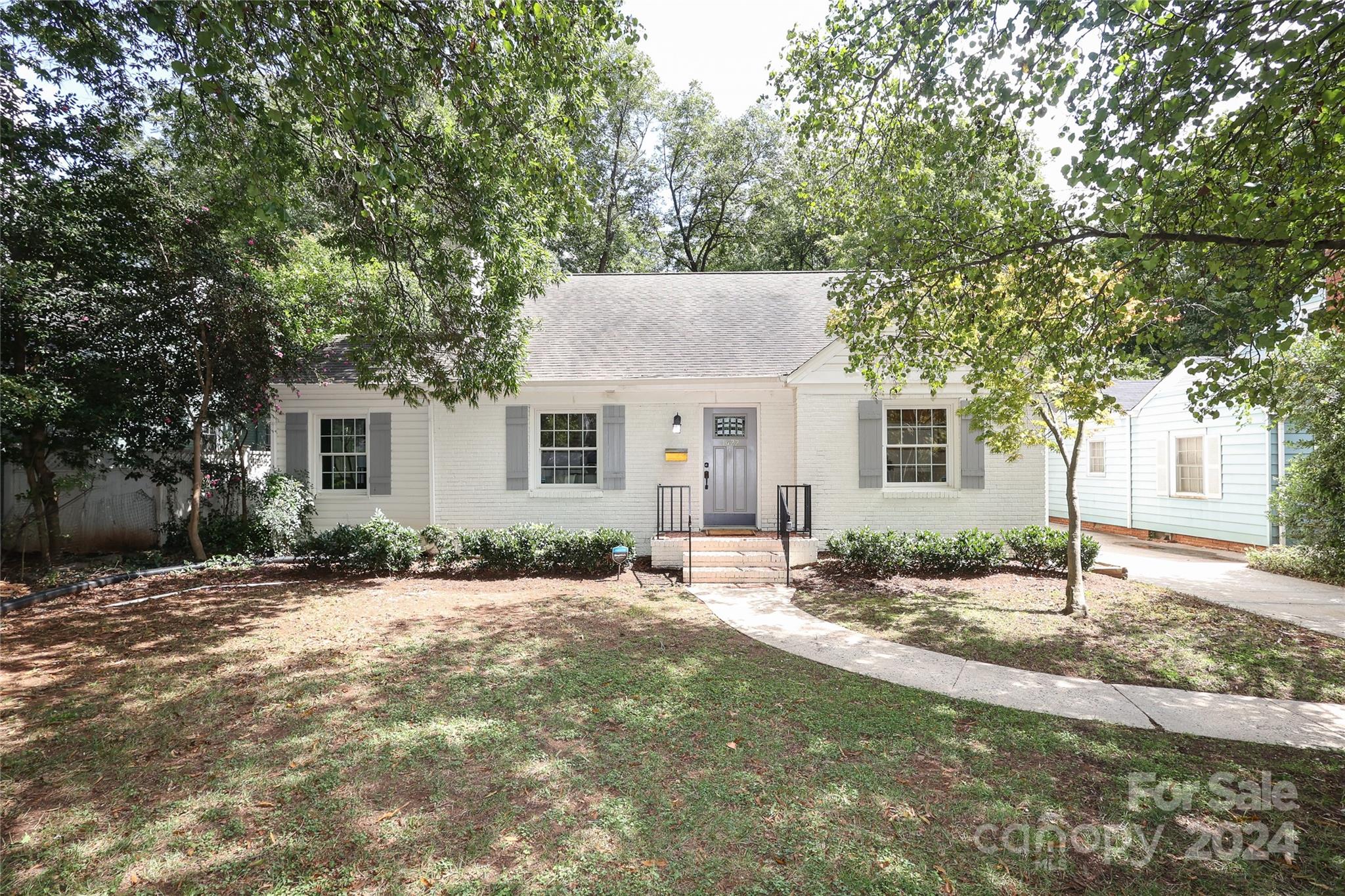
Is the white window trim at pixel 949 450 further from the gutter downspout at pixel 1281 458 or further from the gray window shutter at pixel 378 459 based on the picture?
the gray window shutter at pixel 378 459

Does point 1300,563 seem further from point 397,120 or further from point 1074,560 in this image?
point 397,120

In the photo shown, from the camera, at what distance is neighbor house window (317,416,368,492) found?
11352mm

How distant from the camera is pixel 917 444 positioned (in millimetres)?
10531

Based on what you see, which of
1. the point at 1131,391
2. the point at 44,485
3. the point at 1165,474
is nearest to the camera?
the point at 44,485

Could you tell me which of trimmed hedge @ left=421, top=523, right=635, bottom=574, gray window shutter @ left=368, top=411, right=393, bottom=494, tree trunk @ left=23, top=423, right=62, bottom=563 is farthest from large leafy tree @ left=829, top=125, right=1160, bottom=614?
tree trunk @ left=23, top=423, right=62, bottom=563

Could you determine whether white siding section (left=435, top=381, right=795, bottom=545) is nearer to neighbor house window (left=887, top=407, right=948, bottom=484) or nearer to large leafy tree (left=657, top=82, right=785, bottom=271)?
neighbor house window (left=887, top=407, right=948, bottom=484)

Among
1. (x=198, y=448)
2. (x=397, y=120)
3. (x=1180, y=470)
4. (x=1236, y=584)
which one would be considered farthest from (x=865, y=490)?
(x=198, y=448)

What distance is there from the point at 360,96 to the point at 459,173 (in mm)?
1895

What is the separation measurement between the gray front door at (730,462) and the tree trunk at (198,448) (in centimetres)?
808

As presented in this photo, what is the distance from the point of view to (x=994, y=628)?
6.57m

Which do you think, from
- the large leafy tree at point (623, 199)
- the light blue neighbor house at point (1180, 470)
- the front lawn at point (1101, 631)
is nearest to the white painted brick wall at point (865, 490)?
the front lawn at point (1101, 631)

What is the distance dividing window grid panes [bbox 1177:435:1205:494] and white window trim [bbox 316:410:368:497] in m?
16.8

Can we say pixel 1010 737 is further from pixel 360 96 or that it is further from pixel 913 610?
pixel 360 96

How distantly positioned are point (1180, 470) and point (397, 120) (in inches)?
628
